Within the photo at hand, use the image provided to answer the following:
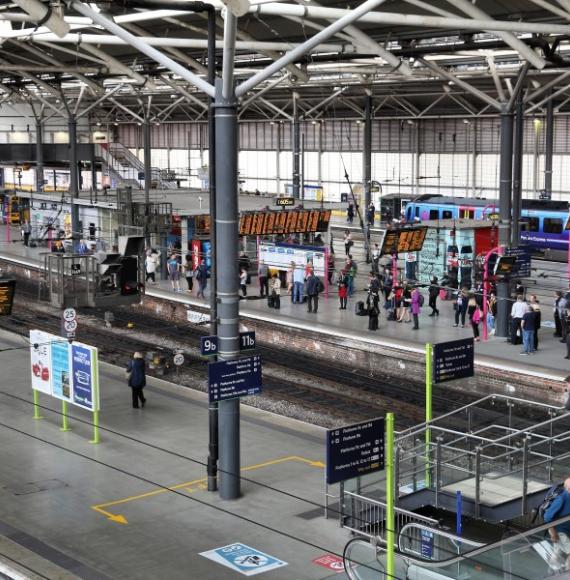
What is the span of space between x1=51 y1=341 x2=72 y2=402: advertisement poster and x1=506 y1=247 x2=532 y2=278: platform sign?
12.4 meters

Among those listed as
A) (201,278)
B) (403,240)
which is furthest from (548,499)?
(201,278)

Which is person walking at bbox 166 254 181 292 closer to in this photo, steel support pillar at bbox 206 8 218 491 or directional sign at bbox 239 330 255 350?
steel support pillar at bbox 206 8 218 491

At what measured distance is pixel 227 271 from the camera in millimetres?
16266

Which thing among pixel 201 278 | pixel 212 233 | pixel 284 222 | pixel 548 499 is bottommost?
pixel 548 499

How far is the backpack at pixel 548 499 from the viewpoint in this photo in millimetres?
13352

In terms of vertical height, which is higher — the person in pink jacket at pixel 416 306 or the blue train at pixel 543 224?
the blue train at pixel 543 224

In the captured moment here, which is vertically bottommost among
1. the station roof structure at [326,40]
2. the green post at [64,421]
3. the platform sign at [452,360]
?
the green post at [64,421]

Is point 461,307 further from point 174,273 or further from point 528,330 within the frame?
point 174,273

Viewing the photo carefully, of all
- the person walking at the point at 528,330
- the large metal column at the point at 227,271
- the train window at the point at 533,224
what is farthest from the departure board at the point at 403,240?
the large metal column at the point at 227,271

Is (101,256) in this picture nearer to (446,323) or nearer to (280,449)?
(280,449)

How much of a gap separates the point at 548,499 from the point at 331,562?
114 inches

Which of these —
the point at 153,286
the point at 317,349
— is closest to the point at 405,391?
the point at 317,349

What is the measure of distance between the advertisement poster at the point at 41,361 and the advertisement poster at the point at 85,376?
3.22 feet

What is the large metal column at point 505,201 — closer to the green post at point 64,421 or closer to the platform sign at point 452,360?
the platform sign at point 452,360
